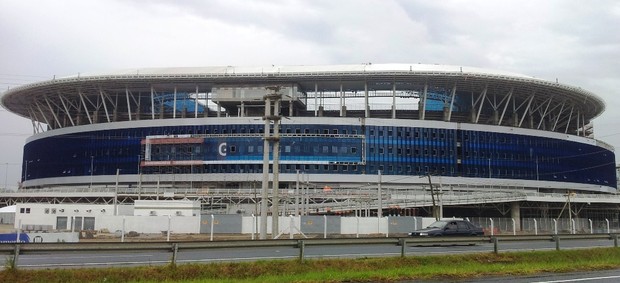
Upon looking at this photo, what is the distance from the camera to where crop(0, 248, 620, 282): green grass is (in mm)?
15266

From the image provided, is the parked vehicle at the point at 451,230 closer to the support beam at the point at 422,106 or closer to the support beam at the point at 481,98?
the support beam at the point at 422,106

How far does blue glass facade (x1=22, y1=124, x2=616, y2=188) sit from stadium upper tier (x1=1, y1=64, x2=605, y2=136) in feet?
13.4

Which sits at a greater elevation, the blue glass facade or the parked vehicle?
the blue glass facade

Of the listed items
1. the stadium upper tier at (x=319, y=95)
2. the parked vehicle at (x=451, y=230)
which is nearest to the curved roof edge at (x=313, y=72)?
the stadium upper tier at (x=319, y=95)

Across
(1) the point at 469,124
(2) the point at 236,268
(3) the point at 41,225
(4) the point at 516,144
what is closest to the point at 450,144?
(1) the point at 469,124

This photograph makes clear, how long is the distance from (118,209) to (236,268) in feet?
195

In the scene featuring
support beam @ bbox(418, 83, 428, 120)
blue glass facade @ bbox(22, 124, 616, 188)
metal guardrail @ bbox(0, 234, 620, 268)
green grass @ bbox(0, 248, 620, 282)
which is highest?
support beam @ bbox(418, 83, 428, 120)

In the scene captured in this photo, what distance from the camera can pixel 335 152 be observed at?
10900 cm

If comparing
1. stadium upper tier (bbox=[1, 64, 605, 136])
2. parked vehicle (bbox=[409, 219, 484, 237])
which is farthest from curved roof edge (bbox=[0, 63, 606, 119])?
parked vehicle (bbox=[409, 219, 484, 237])

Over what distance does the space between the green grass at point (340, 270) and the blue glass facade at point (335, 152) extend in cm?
8725

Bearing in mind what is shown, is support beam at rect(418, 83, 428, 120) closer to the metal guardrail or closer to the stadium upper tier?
the stadium upper tier

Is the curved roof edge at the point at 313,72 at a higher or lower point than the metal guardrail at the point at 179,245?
higher

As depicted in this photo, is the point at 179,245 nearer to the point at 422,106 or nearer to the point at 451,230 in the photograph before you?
the point at 451,230

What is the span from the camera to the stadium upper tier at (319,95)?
10738cm
